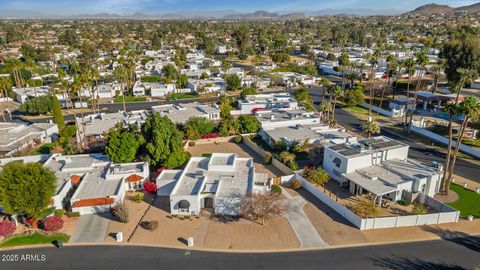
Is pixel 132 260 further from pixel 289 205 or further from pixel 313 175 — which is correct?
pixel 313 175

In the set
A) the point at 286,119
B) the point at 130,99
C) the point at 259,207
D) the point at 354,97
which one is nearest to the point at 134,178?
the point at 259,207

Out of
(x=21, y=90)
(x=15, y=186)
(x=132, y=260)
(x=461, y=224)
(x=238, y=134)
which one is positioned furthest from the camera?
(x=21, y=90)

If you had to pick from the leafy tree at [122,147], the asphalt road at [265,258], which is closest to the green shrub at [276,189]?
the asphalt road at [265,258]

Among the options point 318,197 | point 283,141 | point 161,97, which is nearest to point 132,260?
point 318,197

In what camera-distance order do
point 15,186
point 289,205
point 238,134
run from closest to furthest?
point 15,186, point 289,205, point 238,134

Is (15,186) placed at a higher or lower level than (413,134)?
higher

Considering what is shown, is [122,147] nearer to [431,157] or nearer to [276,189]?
[276,189]
